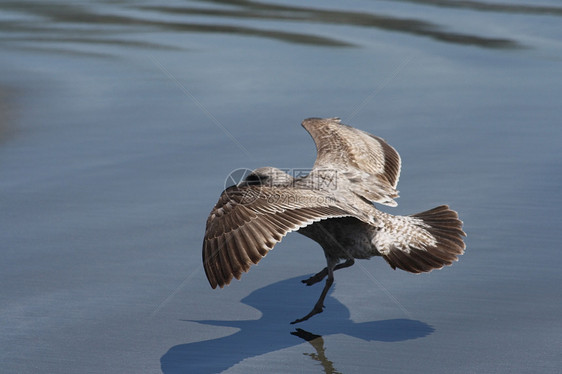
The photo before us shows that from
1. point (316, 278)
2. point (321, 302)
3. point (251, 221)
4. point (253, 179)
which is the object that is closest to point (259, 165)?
point (253, 179)

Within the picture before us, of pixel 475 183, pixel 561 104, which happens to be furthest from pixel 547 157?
pixel 561 104

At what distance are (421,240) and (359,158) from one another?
1265mm

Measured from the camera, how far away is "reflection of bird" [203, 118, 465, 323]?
14.9ft

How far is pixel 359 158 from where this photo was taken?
6.02 meters

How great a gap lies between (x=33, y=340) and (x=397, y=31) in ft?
24.5

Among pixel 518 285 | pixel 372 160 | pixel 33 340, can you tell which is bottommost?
pixel 33 340

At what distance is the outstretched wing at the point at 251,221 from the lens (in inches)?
173

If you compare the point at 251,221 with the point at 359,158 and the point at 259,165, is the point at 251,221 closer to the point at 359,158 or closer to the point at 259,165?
the point at 359,158

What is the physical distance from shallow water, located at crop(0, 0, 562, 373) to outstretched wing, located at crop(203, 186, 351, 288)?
38cm

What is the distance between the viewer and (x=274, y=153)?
22.7 ft

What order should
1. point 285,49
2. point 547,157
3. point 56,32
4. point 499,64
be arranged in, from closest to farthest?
point 547,157 → point 499,64 → point 285,49 → point 56,32

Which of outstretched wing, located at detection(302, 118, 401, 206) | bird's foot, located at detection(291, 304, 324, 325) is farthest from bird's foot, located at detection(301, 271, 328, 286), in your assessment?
outstretched wing, located at detection(302, 118, 401, 206)

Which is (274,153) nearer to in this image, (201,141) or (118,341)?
(201,141)

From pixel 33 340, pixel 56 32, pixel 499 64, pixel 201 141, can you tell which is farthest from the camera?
pixel 56 32
